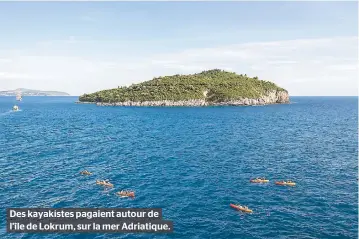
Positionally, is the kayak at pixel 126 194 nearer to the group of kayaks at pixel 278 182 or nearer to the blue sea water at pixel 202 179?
the blue sea water at pixel 202 179

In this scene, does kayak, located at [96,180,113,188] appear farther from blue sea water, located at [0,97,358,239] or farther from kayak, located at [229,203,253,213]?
kayak, located at [229,203,253,213]

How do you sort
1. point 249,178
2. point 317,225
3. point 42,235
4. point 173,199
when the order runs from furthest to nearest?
point 249,178 → point 173,199 → point 317,225 → point 42,235

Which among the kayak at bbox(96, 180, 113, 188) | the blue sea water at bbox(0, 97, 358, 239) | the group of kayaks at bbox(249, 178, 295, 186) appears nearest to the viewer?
the blue sea water at bbox(0, 97, 358, 239)

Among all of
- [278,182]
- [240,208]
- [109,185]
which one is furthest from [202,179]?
[109,185]

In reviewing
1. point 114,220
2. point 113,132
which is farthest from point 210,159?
point 113,132

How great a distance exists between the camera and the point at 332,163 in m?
74.1

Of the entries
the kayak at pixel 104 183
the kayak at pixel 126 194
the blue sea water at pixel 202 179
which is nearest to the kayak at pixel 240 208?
the blue sea water at pixel 202 179

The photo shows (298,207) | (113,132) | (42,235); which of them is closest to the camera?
(42,235)

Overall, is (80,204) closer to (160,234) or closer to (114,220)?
(114,220)

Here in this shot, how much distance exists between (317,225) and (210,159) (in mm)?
38430

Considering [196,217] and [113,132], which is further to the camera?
[113,132]

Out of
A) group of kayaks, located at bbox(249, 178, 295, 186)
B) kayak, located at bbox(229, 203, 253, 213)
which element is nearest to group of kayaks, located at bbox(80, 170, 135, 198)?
kayak, located at bbox(229, 203, 253, 213)

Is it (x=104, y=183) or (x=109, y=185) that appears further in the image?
(x=104, y=183)

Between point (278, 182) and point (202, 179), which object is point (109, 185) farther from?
point (278, 182)
